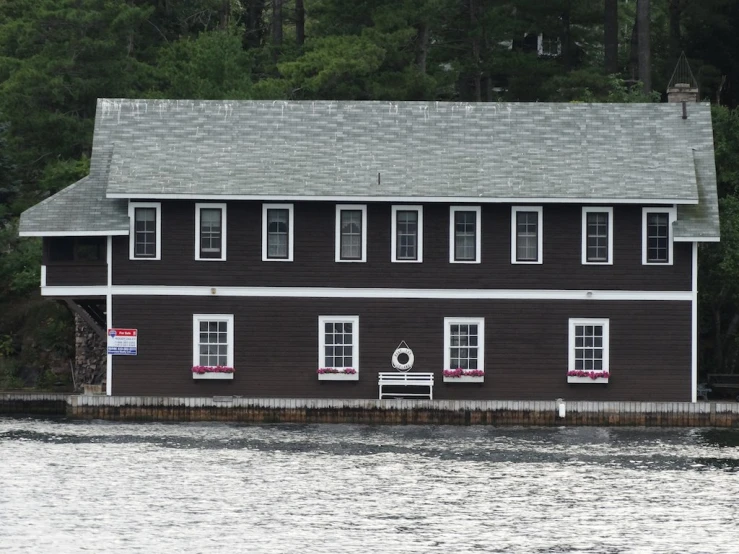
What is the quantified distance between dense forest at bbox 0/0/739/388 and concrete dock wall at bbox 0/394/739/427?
539 cm

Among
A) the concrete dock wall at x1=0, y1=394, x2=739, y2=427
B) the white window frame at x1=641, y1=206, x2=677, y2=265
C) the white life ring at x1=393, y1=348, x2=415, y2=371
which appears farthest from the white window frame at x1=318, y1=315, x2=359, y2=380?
the white window frame at x1=641, y1=206, x2=677, y2=265

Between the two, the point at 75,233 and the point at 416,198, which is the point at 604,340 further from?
the point at 75,233

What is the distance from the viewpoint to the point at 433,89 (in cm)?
6606

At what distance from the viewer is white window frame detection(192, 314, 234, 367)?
159 ft

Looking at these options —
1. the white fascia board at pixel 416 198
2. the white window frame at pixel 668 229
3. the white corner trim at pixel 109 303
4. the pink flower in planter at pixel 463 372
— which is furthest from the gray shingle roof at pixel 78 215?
the white window frame at pixel 668 229

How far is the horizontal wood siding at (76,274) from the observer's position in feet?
158

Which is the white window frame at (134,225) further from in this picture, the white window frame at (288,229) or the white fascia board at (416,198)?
the white window frame at (288,229)

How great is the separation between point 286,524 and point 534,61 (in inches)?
1545

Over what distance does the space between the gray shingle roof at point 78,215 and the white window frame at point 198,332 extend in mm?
3031

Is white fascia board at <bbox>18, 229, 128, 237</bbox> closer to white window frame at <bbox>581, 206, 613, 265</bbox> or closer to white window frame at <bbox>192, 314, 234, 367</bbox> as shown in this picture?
white window frame at <bbox>192, 314, 234, 367</bbox>

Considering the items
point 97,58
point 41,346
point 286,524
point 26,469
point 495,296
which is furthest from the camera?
point 97,58

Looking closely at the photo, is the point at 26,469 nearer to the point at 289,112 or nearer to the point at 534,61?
the point at 289,112

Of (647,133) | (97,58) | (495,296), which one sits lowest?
(495,296)

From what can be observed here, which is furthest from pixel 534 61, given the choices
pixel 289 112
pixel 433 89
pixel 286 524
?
pixel 286 524
